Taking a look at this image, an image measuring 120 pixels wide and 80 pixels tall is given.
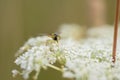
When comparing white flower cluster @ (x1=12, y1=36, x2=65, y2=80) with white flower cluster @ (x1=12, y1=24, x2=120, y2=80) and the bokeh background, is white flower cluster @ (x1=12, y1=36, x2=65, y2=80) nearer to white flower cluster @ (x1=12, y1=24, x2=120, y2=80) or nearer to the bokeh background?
white flower cluster @ (x1=12, y1=24, x2=120, y2=80)

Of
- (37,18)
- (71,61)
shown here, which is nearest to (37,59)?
(71,61)

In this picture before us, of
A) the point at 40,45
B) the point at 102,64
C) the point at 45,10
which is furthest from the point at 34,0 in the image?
the point at 102,64

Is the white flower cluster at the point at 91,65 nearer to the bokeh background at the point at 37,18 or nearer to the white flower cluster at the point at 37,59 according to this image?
the white flower cluster at the point at 37,59

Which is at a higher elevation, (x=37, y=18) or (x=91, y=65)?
(x=37, y=18)

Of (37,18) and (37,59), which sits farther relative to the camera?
(37,18)

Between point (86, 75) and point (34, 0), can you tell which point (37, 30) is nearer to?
point (34, 0)

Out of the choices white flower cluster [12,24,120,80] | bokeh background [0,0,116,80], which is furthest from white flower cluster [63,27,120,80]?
bokeh background [0,0,116,80]

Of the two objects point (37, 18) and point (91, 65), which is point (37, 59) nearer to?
point (91, 65)

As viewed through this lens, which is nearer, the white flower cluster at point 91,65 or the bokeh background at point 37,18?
the white flower cluster at point 91,65

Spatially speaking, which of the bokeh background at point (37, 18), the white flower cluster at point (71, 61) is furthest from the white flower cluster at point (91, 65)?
the bokeh background at point (37, 18)
